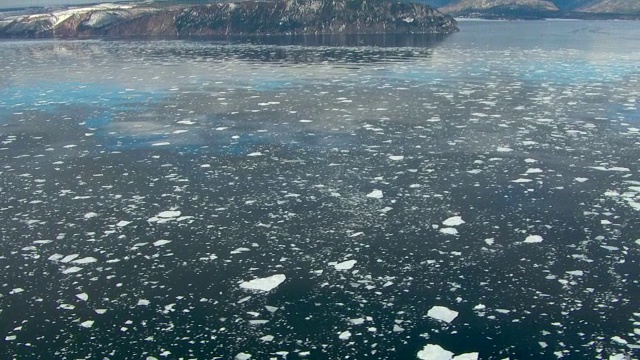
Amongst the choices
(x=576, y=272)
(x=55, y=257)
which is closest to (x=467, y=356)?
(x=576, y=272)

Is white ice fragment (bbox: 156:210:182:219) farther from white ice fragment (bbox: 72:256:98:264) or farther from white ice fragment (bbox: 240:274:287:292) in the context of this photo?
white ice fragment (bbox: 240:274:287:292)

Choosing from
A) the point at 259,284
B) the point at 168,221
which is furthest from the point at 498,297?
the point at 168,221

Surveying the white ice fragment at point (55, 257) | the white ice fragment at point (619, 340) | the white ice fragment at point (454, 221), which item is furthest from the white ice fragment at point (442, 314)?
the white ice fragment at point (55, 257)

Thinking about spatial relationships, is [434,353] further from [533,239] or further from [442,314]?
[533,239]

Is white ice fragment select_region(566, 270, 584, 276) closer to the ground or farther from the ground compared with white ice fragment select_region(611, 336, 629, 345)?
farther from the ground

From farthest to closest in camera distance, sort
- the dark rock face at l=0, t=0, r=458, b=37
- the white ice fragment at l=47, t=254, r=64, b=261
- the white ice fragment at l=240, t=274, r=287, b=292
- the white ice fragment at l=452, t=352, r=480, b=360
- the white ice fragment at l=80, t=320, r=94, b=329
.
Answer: the dark rock face at l=0, t=0, r=458, b=37, the white ice fragment at l=47, t=254, r=64, b=261, the white ice fragment at l=240, t=274, r=287, b=292, the white ice fragment at l=80, t=320, r=94, b=329, the white ice fragment at l=452, t=352, r=480, b=360

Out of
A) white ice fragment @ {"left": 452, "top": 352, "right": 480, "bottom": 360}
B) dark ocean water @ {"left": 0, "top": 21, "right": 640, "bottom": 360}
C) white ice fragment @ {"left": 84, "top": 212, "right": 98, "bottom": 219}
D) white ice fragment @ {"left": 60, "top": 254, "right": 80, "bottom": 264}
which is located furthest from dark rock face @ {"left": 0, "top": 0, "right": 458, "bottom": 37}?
white ice fragment @ {"left": 452, "top": 352, "right": 480, "bottom": 360}

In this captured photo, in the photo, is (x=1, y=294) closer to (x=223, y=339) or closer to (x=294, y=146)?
(x=223, y=339)
